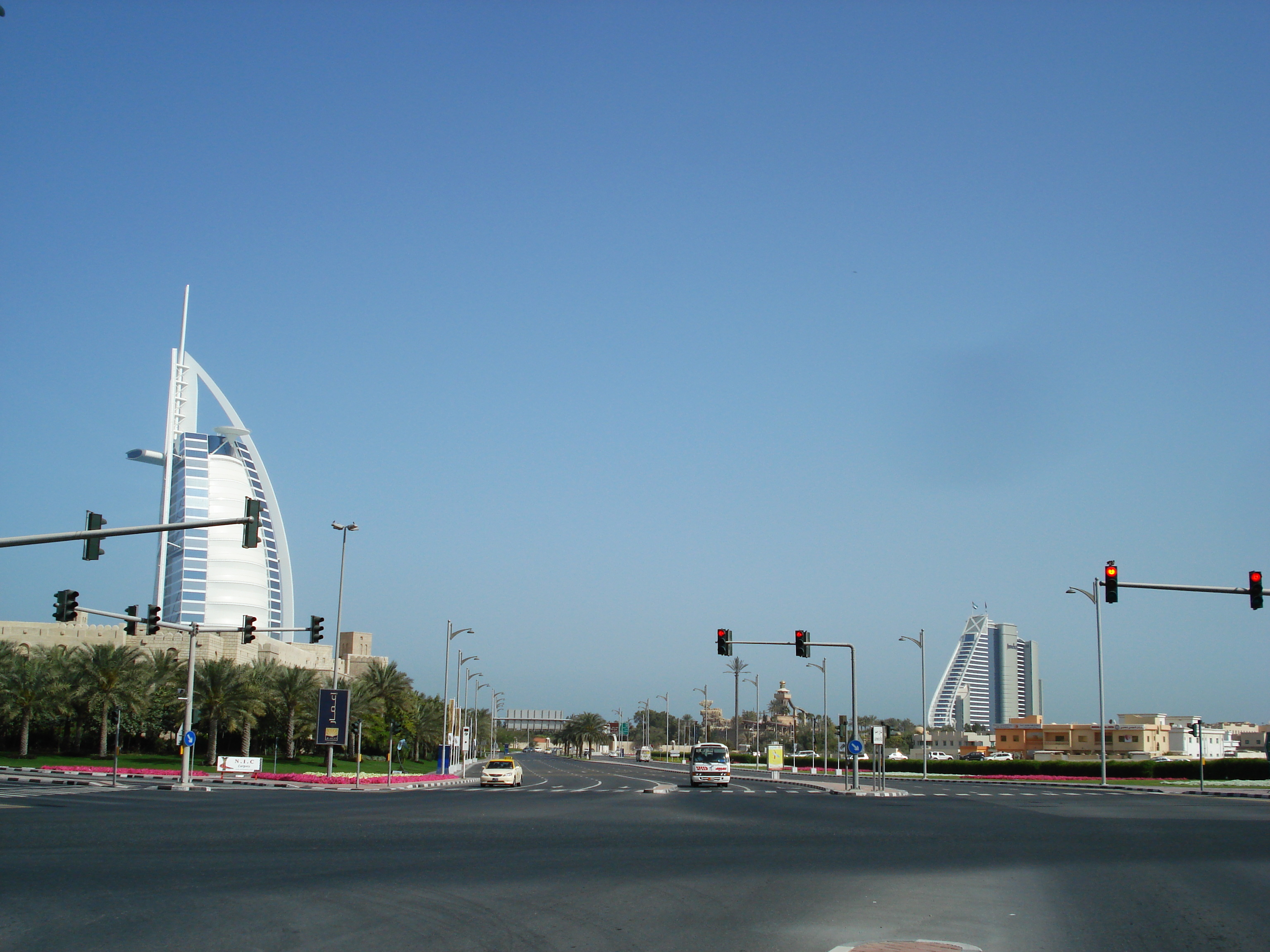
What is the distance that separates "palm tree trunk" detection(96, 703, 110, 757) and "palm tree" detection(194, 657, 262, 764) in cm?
515

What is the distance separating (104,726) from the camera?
217 ft

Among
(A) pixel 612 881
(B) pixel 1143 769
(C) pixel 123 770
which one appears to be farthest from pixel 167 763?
(B) pixel 1143 769

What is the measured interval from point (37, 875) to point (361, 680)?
239 feet

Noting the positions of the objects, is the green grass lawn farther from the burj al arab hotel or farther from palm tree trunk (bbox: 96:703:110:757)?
the burj al arab hotel

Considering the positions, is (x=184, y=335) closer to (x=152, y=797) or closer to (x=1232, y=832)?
(x=152, y=797)

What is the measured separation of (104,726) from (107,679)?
150 inches

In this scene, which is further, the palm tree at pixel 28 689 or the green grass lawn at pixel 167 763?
the palm tree at pixel 28 689

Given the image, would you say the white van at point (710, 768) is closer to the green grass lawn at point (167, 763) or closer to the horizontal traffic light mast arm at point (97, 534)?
the green grass lawn at point (167, 763)

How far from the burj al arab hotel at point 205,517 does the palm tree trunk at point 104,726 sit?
80.6 metres

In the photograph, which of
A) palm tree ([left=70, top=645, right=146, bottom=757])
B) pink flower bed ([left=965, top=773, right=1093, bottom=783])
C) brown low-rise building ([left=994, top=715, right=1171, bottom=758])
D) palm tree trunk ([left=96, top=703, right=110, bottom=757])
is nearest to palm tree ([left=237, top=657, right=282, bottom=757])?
palm tree ([left=70, top=645, right=146, bottom=757])

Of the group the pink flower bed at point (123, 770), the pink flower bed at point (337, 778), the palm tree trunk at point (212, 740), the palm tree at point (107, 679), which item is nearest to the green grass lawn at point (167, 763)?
the pink flower bed at point (123, 770)

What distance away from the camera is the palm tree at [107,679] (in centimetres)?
6412

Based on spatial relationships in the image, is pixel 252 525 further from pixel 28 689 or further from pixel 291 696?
pixel 291 696

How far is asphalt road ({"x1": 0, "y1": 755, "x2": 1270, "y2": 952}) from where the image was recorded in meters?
10.3
